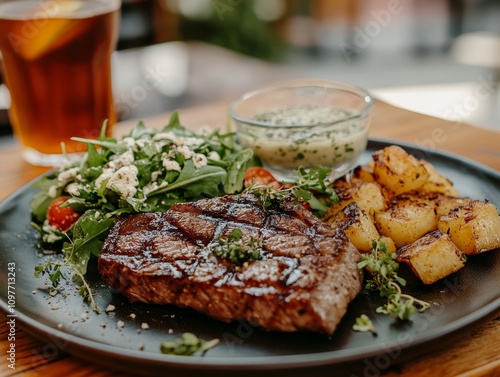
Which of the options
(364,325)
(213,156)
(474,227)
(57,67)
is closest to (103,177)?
(213,156)

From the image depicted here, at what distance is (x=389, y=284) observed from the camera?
1.98 m

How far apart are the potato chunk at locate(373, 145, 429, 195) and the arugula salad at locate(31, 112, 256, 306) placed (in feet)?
1.81

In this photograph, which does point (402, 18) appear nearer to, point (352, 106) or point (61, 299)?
point (352, 106)

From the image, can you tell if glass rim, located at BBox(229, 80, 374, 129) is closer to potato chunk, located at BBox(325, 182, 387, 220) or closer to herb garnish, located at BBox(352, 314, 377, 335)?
potato chunk, located at BBox(325, 182, 387, 220)

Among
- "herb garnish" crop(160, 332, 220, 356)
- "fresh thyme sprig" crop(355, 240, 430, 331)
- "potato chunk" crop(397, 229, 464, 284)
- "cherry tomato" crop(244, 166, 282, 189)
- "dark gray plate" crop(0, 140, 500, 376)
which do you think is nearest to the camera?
Answer: "dark gray plate" crop(0, 140, 500, 376)

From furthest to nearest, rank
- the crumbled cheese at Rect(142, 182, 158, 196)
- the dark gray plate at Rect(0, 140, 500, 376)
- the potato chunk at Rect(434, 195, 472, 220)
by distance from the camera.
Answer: the crumbled cheese at Rect(142, 182, 158, 196) < the potato chunk at Rect(434, 195, 472, 220) < the dark gray plate at Rect(0, 140, 500, 376)

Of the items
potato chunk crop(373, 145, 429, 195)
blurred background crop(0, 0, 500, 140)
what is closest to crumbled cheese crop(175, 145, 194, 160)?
potato chunk crop(373, 145, 429, 195)

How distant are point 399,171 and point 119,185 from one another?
1101 millimetres

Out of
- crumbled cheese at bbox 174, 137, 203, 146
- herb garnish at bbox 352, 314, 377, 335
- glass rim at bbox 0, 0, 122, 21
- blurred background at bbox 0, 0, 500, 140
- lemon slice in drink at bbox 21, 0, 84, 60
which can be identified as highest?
glass rim at bbox 0, 0, 122, 21

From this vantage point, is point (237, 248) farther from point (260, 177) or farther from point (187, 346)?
point (260, 177)

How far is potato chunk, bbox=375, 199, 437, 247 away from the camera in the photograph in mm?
2318

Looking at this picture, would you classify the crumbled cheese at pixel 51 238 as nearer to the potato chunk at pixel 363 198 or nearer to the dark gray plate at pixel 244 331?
the dark gray plate at pixel 244 331

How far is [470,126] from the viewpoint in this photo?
11.9ft

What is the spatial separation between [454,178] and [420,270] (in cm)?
90
